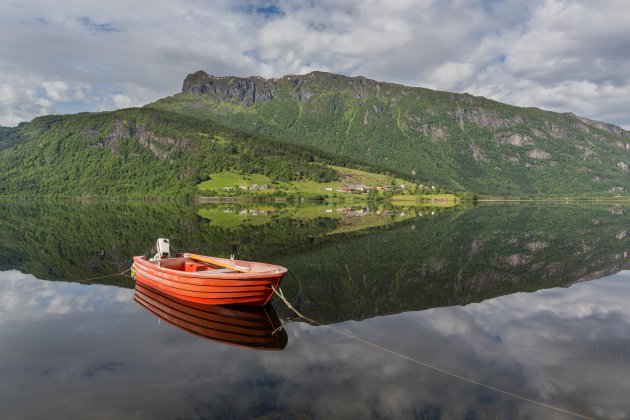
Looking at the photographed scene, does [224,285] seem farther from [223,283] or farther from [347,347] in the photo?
[347,347]

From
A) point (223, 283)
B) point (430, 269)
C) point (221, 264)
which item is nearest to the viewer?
point (223, 283)

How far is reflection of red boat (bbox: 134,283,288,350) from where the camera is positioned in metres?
18.4

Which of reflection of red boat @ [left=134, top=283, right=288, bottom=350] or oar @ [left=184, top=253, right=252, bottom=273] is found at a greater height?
oar @ [left=184, top=253, right=252, bottom=273]

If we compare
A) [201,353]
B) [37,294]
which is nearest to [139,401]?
[201,353]

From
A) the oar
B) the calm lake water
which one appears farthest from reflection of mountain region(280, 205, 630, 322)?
the oar

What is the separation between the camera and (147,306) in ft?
80.6

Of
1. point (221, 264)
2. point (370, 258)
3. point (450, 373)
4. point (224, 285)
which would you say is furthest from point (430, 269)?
point (450, 373)

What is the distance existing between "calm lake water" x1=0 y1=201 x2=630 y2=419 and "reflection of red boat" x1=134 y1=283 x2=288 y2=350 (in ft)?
0.74

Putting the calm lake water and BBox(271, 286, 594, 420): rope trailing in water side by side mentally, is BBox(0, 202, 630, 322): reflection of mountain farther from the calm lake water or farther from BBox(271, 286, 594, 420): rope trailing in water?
BBox(271, 286, 594, 420): rope trailing in water

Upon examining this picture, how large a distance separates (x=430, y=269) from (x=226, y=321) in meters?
19.5

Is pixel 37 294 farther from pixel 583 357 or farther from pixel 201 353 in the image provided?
pixel 583 357

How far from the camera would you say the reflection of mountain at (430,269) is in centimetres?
2548

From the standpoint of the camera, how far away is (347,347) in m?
17.7

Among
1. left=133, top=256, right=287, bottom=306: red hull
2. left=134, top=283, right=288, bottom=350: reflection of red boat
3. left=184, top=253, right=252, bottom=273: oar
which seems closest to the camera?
left=134, top=283, right=288, bottom=350: reflection of red boat
